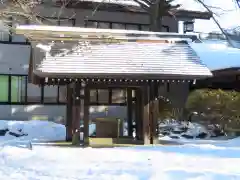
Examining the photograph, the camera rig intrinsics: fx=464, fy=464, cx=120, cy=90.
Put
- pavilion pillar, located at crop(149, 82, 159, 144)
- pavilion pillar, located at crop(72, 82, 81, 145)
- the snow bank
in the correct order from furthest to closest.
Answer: the snow bank → pavilion pillar, located at crop(149, 82, 159, 144) → pavilion pillar, located at crop(72, 82, 81, 145)

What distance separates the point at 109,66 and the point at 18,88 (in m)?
9.73

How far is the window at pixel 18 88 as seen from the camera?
83.6 ft

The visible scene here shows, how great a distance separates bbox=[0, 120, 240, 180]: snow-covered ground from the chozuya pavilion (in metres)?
2.48

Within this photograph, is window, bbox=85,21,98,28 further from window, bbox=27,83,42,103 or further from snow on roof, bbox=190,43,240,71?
snow on roof, bbox=190,43,240,71

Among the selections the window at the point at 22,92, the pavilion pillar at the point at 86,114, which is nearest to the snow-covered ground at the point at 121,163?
the pavilion pillar at the point at 86,114

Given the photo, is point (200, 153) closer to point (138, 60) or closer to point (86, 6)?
point (138, 60)

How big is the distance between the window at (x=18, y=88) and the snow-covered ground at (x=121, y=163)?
9.00 m

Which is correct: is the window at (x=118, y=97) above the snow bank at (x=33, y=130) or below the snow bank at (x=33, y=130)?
above

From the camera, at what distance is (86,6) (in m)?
26.7

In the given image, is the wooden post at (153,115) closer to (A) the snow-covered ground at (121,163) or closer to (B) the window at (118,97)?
(A) the snow-covered ground at (121,163)

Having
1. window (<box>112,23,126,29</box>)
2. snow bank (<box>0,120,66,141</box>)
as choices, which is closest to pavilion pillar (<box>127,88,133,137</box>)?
snow bank (<box>0,120,66,141</box>)

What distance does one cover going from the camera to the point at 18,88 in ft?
83.9

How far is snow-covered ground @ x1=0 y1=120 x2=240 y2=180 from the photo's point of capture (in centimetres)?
988

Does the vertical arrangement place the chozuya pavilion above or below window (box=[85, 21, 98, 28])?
below
